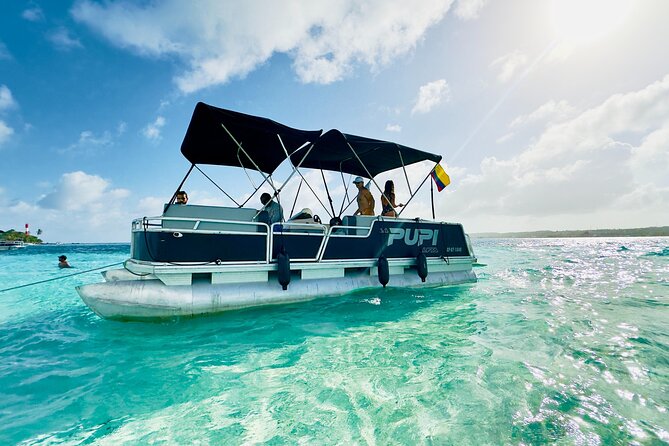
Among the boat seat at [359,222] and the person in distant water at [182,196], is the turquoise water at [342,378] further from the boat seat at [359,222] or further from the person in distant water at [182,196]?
the person in distant water at [182,196]

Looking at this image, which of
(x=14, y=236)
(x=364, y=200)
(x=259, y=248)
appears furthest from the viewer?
(x=14, y=236)

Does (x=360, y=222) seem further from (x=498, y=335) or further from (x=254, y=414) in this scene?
(x=254, y=414)

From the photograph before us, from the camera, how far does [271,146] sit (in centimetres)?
770

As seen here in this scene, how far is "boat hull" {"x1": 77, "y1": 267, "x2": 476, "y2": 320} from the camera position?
197 inches

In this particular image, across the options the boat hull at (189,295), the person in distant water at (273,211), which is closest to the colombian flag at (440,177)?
the boat hull at (189,295)

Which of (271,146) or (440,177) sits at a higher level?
(271,146)

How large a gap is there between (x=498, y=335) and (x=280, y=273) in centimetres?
409

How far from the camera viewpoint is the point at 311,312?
6086 millimetres

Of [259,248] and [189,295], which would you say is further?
[259,248]

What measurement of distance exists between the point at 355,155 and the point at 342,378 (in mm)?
5487

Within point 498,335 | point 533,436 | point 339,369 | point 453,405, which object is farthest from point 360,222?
point 533,436

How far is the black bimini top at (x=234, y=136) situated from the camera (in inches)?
235

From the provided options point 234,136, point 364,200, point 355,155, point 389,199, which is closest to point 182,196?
point 234,136

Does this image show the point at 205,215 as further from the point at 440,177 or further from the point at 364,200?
the point at 440,177
